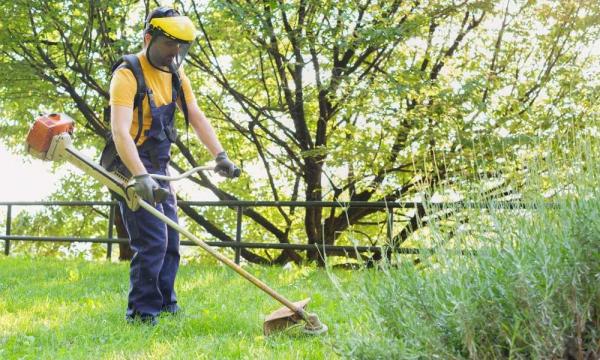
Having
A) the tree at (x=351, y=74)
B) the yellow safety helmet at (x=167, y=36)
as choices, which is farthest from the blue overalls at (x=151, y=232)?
the tree at (x=351, y=74)

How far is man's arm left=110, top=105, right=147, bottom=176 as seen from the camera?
514 centimetres

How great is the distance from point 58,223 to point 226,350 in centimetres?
1731

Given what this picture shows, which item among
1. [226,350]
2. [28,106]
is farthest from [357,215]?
[226,350]

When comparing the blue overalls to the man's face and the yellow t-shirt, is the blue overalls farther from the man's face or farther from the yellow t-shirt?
the man's face

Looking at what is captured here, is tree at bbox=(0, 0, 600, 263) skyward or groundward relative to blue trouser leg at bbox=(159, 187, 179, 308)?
skyward

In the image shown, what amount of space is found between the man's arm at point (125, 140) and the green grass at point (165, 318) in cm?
112

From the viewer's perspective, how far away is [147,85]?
5.44 meters

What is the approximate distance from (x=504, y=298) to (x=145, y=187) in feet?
9.54

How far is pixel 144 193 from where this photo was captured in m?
5.02

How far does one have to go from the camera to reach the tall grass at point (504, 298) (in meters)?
2.62

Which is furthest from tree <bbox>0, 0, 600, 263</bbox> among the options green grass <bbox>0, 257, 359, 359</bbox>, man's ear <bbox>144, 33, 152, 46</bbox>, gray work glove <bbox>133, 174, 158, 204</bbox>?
gray work glove <bbox>133, 174, 158, 204</bbox>

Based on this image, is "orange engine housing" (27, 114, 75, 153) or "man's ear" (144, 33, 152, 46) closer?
"orange engine housing" (27, 114, 75, 153)

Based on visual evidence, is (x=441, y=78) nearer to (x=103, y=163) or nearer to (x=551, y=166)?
(x=103, y=163)

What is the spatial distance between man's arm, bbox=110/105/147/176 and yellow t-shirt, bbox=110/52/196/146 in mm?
68
